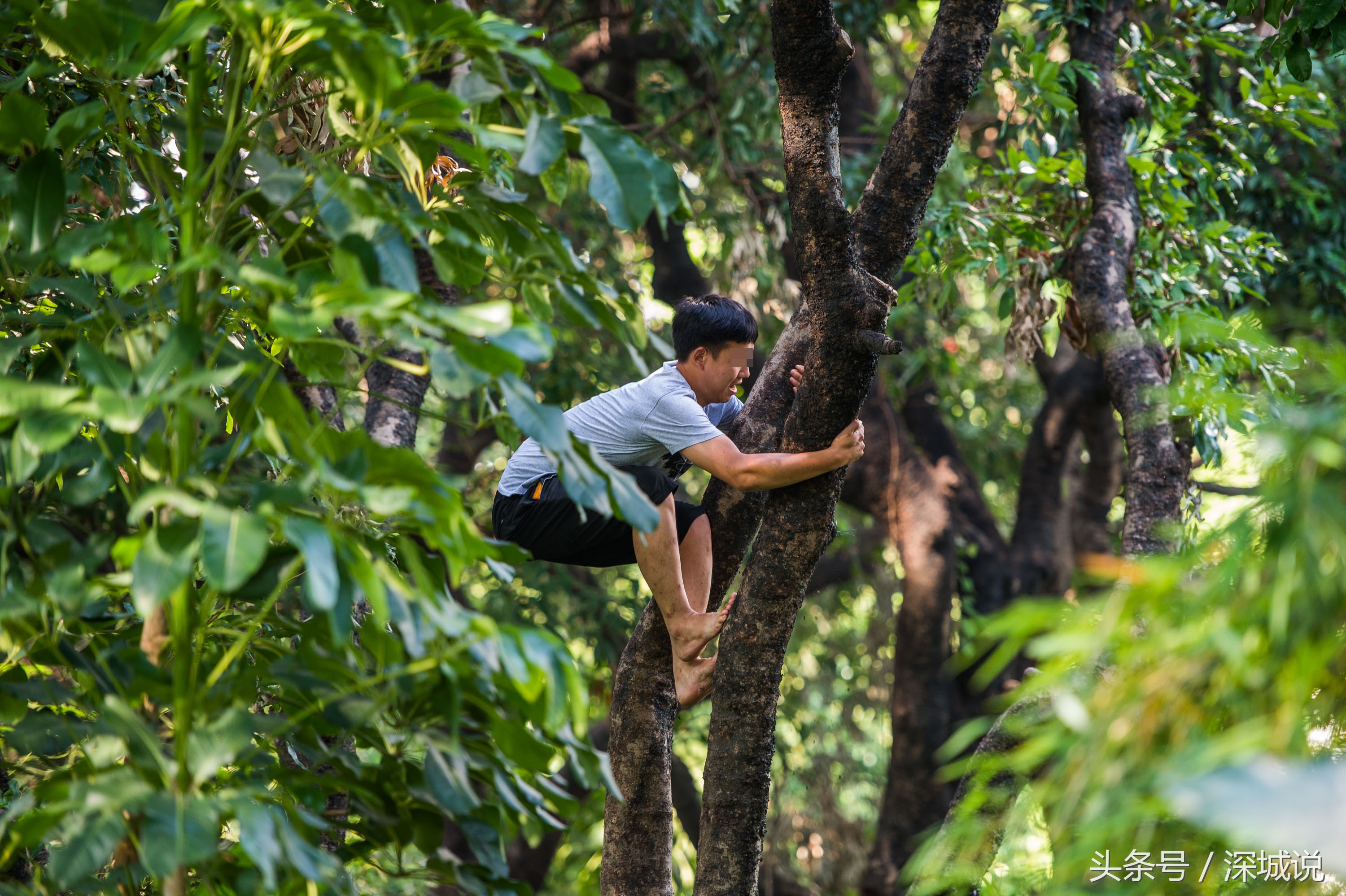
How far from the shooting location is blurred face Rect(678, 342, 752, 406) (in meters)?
2.87

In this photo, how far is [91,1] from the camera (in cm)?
128

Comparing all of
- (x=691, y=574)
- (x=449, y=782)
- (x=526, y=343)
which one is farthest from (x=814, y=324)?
(x=449, y=782)

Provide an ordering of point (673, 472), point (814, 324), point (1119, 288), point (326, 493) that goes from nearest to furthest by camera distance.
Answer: point (326, 493) → point (814, 324) → point (673, 472) → point (1119, 288)

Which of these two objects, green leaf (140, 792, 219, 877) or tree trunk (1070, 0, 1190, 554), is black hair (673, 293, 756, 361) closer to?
tree trunk (1070, 0, 1190, 554)

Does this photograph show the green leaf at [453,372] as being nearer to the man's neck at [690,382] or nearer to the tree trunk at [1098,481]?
the man's neck at [690,382]

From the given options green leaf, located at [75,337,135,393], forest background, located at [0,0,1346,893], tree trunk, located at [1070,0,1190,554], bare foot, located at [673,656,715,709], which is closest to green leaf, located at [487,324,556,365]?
forest background, located at [0,0,1346,893]

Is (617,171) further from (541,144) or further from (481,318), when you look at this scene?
(481,318)

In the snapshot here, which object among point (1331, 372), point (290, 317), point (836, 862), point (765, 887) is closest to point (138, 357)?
point (290, 317)

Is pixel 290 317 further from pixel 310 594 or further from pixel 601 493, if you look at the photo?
pixel 601 493

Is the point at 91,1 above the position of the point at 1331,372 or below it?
above

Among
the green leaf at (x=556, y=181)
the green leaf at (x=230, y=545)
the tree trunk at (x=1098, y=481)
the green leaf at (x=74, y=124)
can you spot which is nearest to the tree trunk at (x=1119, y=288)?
the green leaf at (x=556, y=181)

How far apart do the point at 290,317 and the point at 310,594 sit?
0.31 meters

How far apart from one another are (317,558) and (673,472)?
2.14m

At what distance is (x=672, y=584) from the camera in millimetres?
2656
